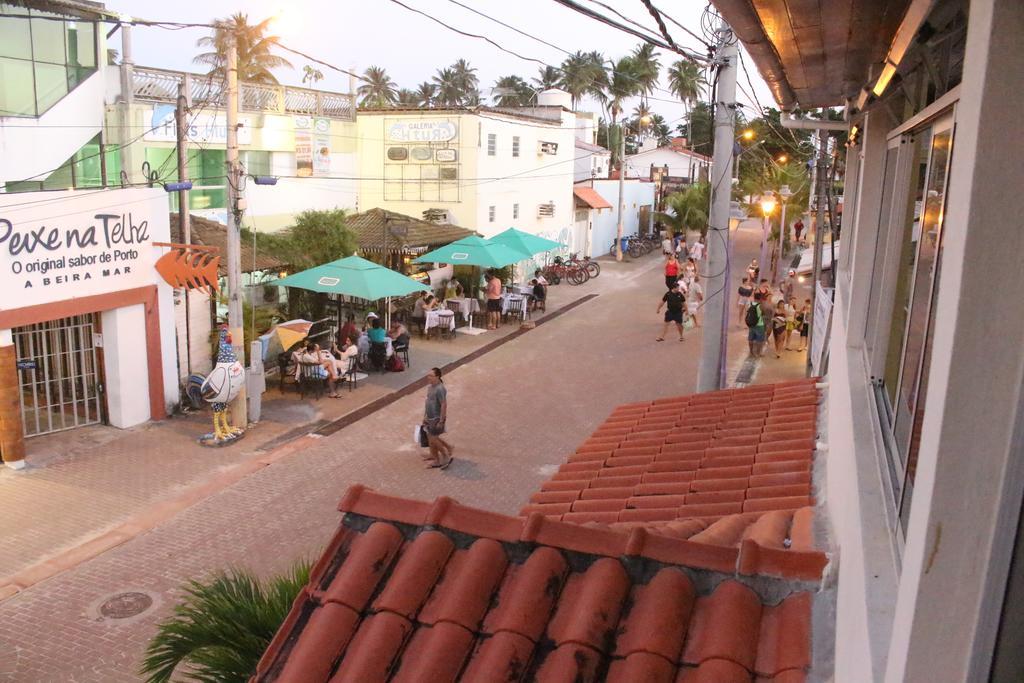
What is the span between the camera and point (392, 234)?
71.4ft

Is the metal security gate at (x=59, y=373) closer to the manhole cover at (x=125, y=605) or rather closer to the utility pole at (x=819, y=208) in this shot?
the manhole cover at (x=125, y=605)

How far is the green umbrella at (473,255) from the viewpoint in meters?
20.6

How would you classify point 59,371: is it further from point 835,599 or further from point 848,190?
point 835,599

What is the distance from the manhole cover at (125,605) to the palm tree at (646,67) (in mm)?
65255

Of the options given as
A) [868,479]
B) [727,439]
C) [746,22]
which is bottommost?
[727,439]

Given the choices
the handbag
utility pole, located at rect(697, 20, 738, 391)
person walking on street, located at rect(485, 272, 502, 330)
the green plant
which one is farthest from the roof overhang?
person walking on street, located at rect(485, 272, 502, 330)

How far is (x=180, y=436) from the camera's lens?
13.2 m

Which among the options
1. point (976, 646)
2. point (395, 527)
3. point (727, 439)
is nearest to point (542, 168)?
point (727, 439)

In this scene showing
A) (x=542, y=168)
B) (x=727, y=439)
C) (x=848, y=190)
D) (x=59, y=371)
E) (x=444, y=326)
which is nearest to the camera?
(x=727, y=439)

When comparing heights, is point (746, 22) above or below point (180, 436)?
above

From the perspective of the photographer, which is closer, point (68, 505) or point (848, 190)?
point (848, 190)

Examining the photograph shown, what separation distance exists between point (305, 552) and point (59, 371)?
239 inches

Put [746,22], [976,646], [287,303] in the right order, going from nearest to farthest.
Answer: [976,646]
[746,22]
[287,303]

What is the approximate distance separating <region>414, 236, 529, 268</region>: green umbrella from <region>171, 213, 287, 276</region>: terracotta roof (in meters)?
4.31
